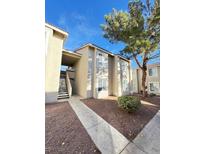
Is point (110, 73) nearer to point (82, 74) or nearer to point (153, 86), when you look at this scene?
point (82, 74)

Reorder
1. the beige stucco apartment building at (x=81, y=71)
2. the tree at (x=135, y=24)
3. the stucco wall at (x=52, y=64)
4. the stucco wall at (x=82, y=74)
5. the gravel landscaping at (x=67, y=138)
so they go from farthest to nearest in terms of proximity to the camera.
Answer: the stucco wall at (x=82, y=74) → the tree at (x=135, y=24) → the beige stucco apartment building at (x=81, y=71) → the stucco wall at (x=52, y=64) → the gravel landscaping at (x=67, y=138)

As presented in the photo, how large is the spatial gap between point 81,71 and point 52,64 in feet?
11.9

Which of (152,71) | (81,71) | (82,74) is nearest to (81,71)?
(81,71)

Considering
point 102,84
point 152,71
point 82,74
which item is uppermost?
point 152,71

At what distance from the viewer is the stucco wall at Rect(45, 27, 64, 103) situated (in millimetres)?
7596

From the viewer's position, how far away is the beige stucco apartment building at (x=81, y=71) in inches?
309

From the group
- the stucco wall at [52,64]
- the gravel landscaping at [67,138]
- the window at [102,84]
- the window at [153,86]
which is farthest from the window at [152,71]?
the gravel landscaping at [67,138]

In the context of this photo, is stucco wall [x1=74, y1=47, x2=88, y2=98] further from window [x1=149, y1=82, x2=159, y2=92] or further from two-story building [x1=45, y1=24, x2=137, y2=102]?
window [x1=149, y1=82, x2=159, y2=92]

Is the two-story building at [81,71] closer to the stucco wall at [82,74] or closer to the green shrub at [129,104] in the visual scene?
the stucco wall at [82,74]

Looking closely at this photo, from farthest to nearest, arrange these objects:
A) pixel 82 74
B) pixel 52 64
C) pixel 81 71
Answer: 1. pixel 81 71
2. pixel 82 74
3. pixel 52 64

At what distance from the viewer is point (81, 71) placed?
36.7 ft

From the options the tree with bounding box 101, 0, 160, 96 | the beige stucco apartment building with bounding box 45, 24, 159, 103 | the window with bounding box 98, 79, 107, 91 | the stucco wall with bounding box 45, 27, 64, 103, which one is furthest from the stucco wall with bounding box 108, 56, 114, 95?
the stucco wall with bounding box 45, 27, 64, 103
